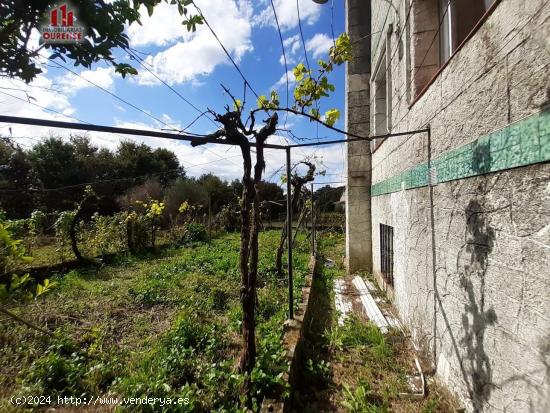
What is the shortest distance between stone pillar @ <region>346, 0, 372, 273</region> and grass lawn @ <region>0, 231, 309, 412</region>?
5.98 feet

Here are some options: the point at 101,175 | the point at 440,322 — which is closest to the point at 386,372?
the point at 440,322

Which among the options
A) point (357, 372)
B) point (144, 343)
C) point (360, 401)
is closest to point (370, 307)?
point (357, 372)

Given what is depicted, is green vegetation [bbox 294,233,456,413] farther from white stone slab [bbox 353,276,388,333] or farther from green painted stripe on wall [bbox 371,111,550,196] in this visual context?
green painted stripe on wall [bbox 371,111,550,196]

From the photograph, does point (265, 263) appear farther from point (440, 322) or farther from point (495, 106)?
point (495, 106)

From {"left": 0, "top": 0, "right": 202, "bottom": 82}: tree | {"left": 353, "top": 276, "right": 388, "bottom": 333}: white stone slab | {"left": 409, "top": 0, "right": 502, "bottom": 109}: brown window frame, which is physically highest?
{"left": 409, "top": 0, "right": 502, "bottom": 109}: brown window frame

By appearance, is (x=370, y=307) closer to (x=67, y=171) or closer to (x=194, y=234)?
(x=194, y=234)

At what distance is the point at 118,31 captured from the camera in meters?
1.37

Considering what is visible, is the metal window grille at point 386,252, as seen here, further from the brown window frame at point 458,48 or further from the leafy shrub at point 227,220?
the leafy shrub at point 227,220

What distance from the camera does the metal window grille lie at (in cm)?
490

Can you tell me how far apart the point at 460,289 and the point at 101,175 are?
20564mm

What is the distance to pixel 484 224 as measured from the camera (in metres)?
1.89

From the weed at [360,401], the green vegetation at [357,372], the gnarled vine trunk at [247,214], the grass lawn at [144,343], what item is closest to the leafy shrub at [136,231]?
the grass lawn at [144,343]

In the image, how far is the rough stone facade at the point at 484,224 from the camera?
142cm

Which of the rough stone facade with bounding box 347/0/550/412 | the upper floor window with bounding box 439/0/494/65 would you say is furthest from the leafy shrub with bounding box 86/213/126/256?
the upper floor window with bounding box 439/0/494/65
